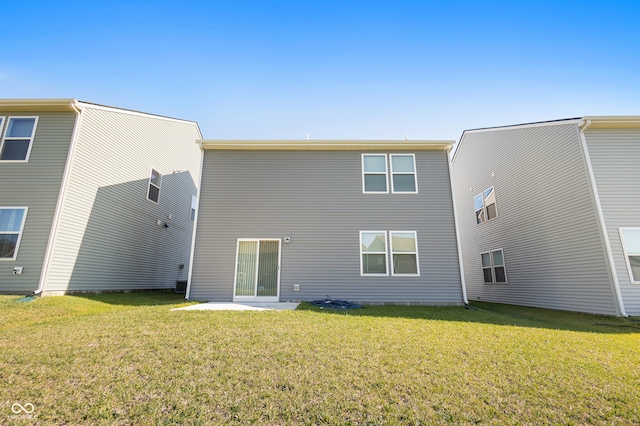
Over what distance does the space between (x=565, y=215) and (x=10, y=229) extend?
1637 cm

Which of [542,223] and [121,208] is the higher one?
[121,208]

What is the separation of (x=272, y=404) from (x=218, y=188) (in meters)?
7.52

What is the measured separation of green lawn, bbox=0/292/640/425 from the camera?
272 centimetres

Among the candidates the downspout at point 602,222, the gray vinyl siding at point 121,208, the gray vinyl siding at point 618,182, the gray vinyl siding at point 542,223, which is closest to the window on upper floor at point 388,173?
the gray vinyl siding at point 542,223

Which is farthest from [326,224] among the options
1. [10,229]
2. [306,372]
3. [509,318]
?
[10,229]

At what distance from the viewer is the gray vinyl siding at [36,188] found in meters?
7.27

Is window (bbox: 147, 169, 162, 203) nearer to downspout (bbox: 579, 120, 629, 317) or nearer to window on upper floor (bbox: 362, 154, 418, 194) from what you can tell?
window on upper floor (bbox: 362, 154, 418, 194)

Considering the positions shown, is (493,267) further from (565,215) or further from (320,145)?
(320,145)

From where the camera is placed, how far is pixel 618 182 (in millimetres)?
7836

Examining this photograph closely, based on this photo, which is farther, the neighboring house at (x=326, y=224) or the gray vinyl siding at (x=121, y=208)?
the neighboring house at (x=326, y=224)

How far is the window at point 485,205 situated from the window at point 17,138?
17.1 m

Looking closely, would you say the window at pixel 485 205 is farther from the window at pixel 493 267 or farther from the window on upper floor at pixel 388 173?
the window on upper floor at pixel 388 173

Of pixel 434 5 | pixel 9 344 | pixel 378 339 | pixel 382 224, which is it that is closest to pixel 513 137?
pixel 434 5

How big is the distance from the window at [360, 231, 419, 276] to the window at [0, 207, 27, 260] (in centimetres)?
970
